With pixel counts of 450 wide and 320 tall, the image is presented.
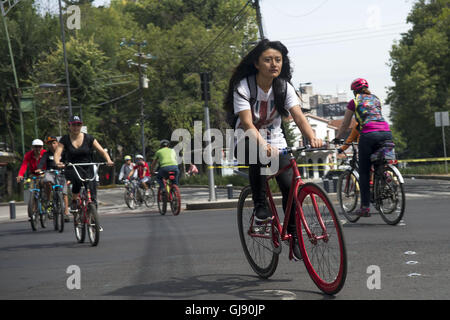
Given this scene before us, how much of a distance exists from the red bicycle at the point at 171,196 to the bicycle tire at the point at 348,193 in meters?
6.15

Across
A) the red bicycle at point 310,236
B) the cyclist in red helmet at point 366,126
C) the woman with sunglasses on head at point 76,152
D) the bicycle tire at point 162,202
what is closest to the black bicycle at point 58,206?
the woman with sunglasses on head at point 76,152

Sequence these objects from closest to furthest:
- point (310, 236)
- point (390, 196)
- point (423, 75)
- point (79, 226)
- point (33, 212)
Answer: point (310, 236) < point (390, 196) < point (79, 226) < point (33, 212) < point (423, 75)

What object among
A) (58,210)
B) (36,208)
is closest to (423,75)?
(36,208)

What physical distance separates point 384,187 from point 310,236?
14.4 feet

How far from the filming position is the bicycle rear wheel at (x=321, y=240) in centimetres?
421

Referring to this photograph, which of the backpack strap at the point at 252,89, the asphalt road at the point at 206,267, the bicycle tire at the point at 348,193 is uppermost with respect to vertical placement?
the backpack strap at the point at 252,89

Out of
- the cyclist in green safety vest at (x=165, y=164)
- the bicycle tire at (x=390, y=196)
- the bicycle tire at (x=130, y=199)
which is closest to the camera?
the bicycle tire at (x=390, y=196)

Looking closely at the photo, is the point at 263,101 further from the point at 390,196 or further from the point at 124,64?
the point at 124,64

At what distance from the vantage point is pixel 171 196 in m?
15.4

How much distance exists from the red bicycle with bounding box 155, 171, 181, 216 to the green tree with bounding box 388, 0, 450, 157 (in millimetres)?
34806

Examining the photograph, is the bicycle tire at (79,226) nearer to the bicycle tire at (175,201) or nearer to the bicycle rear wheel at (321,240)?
the bicycle rear wheel at (321,240)

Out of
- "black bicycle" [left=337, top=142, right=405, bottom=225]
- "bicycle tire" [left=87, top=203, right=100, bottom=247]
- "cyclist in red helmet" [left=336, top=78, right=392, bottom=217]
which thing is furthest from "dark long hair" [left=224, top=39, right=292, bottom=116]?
"bicycle tire" [left=87, top=203, right=100, bottom=247]

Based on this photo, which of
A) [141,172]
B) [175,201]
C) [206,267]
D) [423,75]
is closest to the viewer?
[206,267]

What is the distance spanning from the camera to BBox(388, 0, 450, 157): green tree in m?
47.8
